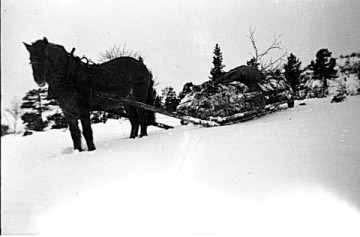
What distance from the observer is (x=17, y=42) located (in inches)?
31.6

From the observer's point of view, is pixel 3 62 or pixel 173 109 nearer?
pixel 3 62

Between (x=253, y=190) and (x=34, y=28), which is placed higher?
(x=34, y=28)

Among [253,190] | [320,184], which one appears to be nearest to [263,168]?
[253,190]

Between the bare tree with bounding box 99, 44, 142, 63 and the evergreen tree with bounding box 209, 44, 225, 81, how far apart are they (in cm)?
24

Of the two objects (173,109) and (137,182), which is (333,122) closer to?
(173,109)

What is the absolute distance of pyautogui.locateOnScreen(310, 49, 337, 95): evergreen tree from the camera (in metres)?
1.12

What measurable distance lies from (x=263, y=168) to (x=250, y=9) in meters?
0.53

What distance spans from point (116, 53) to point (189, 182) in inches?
17.9

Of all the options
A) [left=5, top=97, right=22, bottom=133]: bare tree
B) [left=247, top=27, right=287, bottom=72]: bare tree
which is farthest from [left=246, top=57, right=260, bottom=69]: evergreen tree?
[left=5, top=97, right=22, bottom=133]: bare tree

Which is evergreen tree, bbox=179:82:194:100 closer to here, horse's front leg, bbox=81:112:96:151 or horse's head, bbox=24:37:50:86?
horse's front leg, bbox=81:112:96:151

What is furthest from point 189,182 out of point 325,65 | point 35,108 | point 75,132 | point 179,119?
point 325,65

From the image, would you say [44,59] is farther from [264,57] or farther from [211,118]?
[264,57]

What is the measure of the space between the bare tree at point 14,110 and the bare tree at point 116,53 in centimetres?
28

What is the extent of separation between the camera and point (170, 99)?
1031 millimetres
